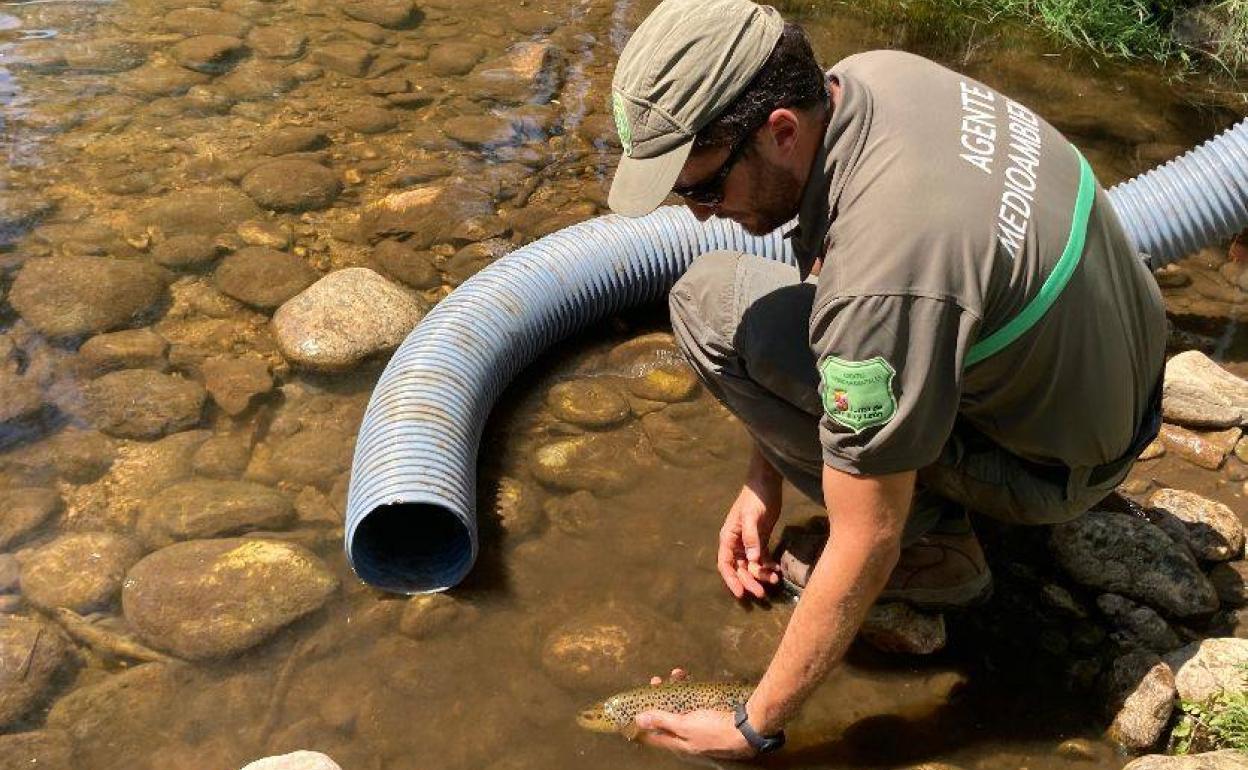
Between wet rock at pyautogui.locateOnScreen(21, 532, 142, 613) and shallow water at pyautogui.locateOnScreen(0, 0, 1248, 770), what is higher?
shallow water at pyautogui.locateOnScreen(0, 0, 1248, 770)

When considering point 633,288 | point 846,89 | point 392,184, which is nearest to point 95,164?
point 392,184

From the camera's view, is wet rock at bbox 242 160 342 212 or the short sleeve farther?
wet rock at bbox 242 160 342 212

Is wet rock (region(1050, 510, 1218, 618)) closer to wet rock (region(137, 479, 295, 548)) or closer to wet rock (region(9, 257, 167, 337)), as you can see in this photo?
wet rock (region(137, 479, 295, 548))

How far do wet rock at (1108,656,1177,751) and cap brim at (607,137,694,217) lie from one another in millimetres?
1696

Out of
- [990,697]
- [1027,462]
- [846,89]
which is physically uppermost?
[846,89]

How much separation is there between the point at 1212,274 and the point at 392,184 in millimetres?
3390

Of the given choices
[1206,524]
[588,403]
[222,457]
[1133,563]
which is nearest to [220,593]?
[222,457]

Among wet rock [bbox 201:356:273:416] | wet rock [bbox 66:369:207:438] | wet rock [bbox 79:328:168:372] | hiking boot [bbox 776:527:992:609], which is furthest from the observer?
wet rock [bbox 79:328:168:372]

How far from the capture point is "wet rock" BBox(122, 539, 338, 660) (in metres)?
2.93

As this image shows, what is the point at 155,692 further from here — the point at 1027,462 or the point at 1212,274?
the point at 1212,274

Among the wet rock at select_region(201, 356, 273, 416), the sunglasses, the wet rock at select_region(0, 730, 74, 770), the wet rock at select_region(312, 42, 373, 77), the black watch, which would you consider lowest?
the wet rock at select_region(0, 730, 74, 770)

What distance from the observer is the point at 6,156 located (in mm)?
4883

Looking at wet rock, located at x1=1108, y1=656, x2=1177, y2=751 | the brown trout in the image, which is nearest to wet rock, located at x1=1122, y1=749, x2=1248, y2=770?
wet rock, located at x1=1108, y1=656, x2=1177, y2=751

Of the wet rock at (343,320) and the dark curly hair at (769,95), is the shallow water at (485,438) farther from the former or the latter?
the dark curly hair at (769,95)
